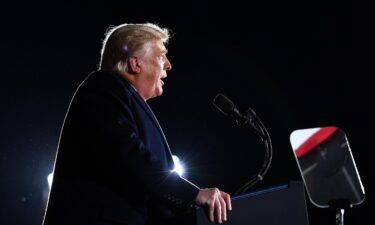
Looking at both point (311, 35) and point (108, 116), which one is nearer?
point (108, 116)

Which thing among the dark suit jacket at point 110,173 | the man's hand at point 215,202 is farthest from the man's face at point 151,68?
the man's hand at point 215,202

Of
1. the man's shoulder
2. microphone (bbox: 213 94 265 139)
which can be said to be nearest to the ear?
the man's shoulder

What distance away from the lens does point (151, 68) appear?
1.83m

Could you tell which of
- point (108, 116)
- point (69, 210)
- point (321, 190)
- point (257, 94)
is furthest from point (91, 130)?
point (257, 94)

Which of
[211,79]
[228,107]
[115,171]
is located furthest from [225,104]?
[211,79]

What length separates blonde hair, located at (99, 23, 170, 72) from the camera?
5.85 feet

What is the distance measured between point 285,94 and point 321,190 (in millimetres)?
1123

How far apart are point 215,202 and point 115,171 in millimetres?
321

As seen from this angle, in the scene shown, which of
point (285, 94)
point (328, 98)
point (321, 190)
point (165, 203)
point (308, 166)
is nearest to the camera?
point (165, 203)

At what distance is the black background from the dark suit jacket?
2255 millimetres

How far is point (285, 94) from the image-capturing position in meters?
3.66

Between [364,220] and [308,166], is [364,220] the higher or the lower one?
the lower one

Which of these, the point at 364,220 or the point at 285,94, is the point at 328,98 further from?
the point at 364,220

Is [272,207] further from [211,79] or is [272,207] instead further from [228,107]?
[211,79]
